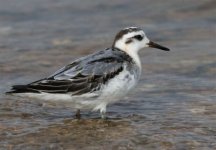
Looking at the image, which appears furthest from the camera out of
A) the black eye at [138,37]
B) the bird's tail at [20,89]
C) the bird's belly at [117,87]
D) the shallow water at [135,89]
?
the black eye at [138,37]

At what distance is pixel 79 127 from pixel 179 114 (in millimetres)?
1692

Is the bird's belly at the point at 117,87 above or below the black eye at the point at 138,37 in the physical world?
below

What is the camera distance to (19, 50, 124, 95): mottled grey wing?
9945 millimetres

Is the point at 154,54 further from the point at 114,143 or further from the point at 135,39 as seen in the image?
the point at 114,143

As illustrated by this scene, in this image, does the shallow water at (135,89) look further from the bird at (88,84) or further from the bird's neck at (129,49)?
the bird's neck at (129,49)

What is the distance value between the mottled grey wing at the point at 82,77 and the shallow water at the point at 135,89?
579mm

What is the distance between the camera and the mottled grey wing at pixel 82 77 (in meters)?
9.95

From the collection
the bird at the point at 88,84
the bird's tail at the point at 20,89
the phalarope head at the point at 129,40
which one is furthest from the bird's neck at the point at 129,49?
the bird's tail at the point at 20,89

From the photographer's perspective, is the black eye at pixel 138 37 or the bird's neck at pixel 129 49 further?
the black eye at pixel 138 37

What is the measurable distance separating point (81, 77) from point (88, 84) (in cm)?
15

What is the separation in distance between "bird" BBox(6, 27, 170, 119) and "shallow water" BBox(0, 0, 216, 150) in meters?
0.39

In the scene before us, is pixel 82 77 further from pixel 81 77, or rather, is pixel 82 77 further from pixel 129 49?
pixel 129 49

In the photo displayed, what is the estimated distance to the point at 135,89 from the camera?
12320mm

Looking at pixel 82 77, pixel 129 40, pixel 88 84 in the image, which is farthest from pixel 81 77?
pixel 129 40
